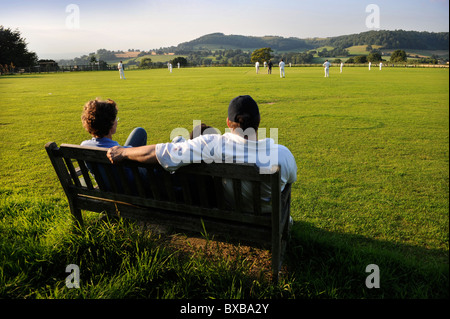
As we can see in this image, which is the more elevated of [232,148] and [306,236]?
[232,148]

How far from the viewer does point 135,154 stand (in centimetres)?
229

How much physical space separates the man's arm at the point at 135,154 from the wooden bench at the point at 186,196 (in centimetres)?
6

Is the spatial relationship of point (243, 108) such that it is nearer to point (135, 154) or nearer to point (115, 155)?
point (135, 154)

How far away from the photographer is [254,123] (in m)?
2.18

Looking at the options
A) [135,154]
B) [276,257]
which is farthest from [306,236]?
[135,154]

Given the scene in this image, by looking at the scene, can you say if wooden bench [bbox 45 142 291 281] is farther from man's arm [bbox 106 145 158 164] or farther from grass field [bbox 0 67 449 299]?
grass field [bbox 0 67 449 299]

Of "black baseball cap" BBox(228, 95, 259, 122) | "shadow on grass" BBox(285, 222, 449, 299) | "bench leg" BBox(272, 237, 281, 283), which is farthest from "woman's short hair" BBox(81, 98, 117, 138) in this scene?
"shadow on grass" BBox(285, 222, 449, 299)

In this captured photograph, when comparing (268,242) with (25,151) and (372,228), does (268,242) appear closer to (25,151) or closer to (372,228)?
(372,228)

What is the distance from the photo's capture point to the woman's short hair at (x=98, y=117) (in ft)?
9.40

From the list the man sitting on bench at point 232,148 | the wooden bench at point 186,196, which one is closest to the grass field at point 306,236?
the wooden bench at point 186,196

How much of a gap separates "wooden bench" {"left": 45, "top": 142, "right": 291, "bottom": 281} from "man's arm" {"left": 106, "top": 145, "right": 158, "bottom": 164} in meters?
0.06

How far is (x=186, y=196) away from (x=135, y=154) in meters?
0.53

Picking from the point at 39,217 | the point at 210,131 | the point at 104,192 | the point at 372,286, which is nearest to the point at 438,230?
the point at 372,286
